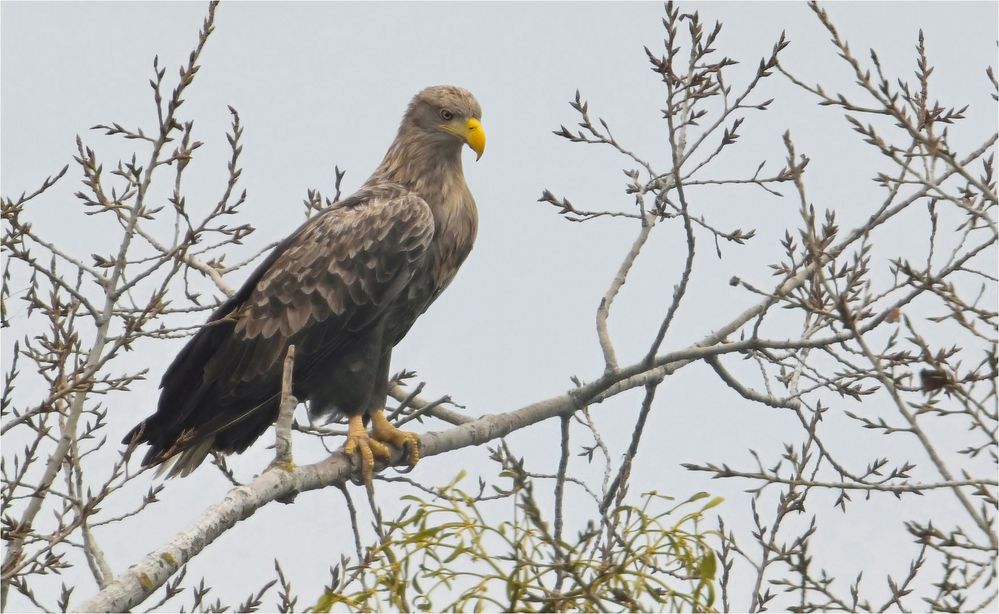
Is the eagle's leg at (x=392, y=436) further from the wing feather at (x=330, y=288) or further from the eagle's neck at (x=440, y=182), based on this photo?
the eagle's neck at (x=440, y=182)

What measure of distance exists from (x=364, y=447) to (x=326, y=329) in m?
0.70

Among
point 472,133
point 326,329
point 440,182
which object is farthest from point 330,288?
point 472,133

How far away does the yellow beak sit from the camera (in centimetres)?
730

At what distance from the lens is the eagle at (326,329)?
21.8 ft

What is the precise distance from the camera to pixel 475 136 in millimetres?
7348

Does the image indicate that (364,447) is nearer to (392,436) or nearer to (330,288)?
(392,436)

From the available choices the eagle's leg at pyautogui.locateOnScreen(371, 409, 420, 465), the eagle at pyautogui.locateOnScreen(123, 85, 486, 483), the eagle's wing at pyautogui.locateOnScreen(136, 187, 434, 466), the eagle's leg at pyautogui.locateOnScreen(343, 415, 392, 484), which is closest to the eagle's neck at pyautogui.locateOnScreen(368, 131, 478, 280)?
the eagle at pyautogui.locateOnScreen(123, 85, 486, 483)

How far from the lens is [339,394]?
22.3ft

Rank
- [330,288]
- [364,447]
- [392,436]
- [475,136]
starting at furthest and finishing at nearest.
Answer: [475,136], [330,288], [392,436], [364,447]

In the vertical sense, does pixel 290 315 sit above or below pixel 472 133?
below

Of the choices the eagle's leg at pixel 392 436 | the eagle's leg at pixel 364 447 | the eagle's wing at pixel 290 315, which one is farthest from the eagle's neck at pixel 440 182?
the eagle's leg at pixel 364 447

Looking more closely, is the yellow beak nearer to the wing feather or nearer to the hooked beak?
the hooked beak

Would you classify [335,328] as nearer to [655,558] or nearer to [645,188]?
[645,188]

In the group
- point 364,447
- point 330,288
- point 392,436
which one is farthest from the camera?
point 330,288
